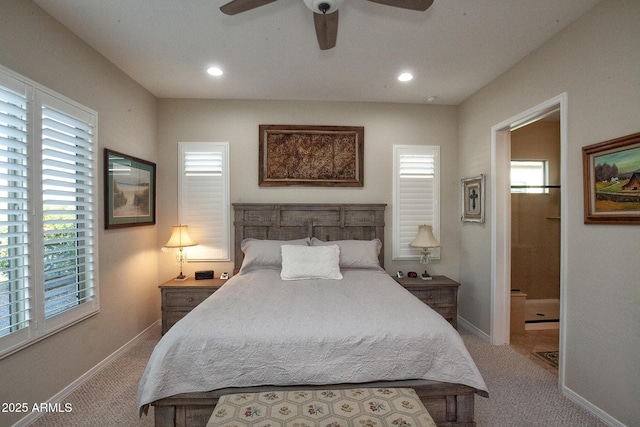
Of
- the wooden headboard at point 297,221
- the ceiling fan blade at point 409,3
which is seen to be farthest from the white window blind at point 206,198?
the ceiling fan blade at point 409,3

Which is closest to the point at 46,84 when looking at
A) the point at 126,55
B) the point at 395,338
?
the point at 126,55

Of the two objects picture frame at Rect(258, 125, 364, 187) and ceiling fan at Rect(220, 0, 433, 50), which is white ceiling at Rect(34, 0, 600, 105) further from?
picture frame at Rect(258, 125, 364, 187)

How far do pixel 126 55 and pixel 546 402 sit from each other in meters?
4.41

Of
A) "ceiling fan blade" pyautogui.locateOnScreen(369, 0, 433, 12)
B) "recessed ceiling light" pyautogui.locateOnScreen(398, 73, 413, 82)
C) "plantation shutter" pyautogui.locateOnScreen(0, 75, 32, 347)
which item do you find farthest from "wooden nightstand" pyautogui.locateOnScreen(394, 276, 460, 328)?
"plantation shutter" pyautogui.locateOnScreen(0, 75, 32, 347)

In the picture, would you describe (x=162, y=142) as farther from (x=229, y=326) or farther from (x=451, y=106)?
(x=451, y=106)

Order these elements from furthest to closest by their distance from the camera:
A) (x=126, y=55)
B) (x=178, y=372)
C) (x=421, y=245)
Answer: (x=421, y=245) < (x=126, y=55) < (x=178, y=372)

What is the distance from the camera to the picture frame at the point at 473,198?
3289 mm

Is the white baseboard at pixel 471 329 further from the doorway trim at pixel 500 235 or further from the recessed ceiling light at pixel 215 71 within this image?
the recessed ceiling light at pixel 215 71

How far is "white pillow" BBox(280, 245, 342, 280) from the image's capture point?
114 inches

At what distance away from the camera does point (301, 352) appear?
1.67 meters

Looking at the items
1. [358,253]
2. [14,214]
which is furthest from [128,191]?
[358,253]

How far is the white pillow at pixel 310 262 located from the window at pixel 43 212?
1.65m

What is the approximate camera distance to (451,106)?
3.88m

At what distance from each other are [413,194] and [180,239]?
2.85m
